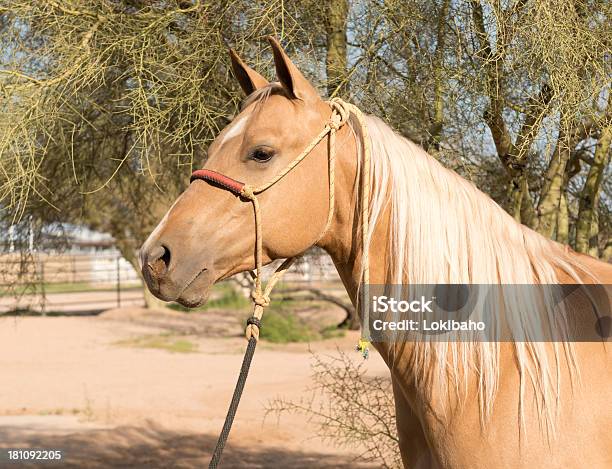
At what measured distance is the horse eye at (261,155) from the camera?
2.12m

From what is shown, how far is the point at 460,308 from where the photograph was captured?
2.16m

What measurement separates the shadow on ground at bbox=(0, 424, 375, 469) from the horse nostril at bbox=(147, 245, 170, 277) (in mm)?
4642

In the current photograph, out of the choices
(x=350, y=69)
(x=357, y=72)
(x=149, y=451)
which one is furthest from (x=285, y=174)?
(x=149, y=451)

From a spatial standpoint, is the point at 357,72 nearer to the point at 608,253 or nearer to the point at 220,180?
the point at 608,253

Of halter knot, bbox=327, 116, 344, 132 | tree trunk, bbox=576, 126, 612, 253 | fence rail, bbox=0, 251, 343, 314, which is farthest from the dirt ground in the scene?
halter knot, bbox=327, 116, 344, 132

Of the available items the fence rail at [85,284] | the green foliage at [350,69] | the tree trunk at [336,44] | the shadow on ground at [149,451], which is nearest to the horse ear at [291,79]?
the fence rail at [85,284]

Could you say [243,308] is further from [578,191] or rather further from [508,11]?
[508,11]

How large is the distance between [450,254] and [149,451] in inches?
222

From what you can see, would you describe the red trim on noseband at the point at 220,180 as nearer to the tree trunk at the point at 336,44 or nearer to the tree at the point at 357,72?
the tree at the point at 357,72

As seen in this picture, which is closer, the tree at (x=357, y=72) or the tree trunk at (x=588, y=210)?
the tree at (x=357, y=72)

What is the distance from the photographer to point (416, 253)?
2127 millimetres

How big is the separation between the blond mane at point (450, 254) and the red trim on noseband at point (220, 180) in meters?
0.40

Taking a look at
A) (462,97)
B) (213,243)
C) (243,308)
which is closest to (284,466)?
(462,97)

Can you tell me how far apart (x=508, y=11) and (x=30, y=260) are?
3550mm
